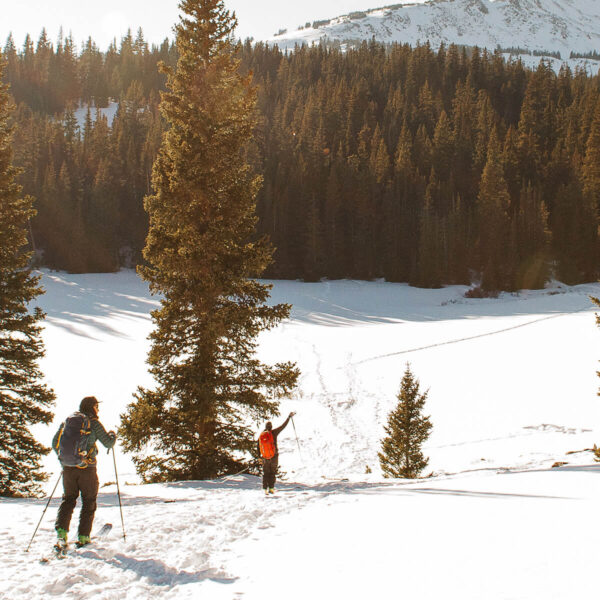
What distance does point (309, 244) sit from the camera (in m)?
72.5

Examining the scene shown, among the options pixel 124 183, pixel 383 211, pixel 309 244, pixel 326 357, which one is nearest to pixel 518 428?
pixel 326 357

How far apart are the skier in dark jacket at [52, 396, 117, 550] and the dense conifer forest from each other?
213 feet

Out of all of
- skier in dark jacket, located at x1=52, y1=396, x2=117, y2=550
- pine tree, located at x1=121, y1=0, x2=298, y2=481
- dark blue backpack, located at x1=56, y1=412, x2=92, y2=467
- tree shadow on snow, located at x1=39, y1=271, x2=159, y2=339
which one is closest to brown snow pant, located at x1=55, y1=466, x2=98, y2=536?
skier in dark jacket, located at x1=52, y1=396, x2=117, y2=550

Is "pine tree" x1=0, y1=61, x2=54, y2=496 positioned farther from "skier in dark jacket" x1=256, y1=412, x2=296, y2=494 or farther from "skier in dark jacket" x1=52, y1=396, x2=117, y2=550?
"skier in dark jacket" x1=52, y1=396, x2=117, y2=550

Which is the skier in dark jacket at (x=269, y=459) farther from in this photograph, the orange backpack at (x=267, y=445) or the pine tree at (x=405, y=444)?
the pine tree at (x=405, y=444)

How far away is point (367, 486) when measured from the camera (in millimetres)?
11422

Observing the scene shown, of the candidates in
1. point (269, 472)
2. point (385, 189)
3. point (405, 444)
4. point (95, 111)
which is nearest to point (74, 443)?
point (269, 472)

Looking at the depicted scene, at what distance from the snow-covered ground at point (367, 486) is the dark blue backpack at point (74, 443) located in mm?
1096

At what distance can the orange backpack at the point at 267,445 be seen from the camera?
11.1 meters

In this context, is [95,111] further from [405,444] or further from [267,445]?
[267,445]

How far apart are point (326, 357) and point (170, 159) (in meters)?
22.6

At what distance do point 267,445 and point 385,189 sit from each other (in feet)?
233

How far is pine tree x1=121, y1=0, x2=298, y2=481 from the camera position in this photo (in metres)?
12.2

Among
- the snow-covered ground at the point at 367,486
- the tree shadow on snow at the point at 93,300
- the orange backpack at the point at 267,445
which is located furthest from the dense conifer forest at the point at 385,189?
the orange backpack at the point at 267,445
